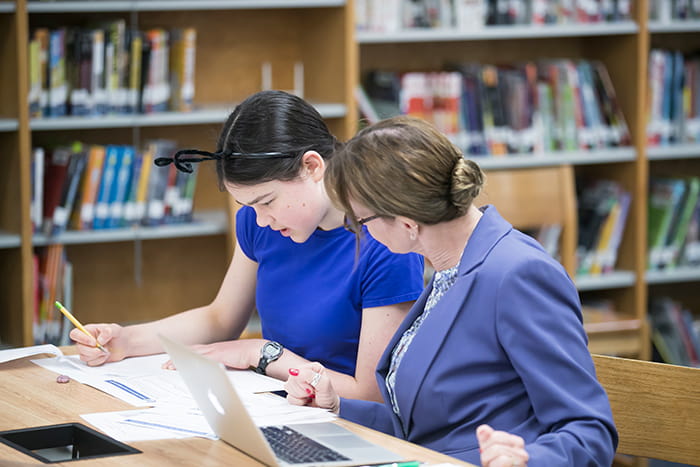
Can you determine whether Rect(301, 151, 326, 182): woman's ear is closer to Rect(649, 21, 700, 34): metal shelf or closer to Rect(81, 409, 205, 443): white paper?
Rect(81, 409, 205, 443): white paper

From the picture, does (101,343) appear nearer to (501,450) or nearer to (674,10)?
(501,450)

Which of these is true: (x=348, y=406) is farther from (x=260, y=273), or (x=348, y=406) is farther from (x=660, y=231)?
(x=660, y=231)

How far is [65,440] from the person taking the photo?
1.69 m

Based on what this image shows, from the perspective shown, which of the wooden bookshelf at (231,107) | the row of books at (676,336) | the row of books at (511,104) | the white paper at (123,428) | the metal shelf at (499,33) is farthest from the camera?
the row of books at (676,336)

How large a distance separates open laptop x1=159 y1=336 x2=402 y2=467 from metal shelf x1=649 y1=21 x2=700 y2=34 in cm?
291

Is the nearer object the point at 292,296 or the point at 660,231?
the point at 292,296

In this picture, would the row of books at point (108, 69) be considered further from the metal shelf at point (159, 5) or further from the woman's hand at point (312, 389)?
the woman's hand at point (312, 389)

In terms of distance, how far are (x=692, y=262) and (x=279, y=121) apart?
2.73 m

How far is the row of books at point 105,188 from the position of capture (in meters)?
3.37

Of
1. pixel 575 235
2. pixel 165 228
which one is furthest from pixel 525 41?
pixel 165 228

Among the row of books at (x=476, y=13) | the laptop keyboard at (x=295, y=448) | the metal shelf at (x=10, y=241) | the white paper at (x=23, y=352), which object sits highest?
the row of books at (x=476, y=13)

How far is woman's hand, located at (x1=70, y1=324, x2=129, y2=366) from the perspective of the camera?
210cm

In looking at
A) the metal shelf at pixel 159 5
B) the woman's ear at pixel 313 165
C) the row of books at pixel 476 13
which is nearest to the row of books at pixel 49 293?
the metal shelf at pixel 159 5

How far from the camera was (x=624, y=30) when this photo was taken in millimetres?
3941
